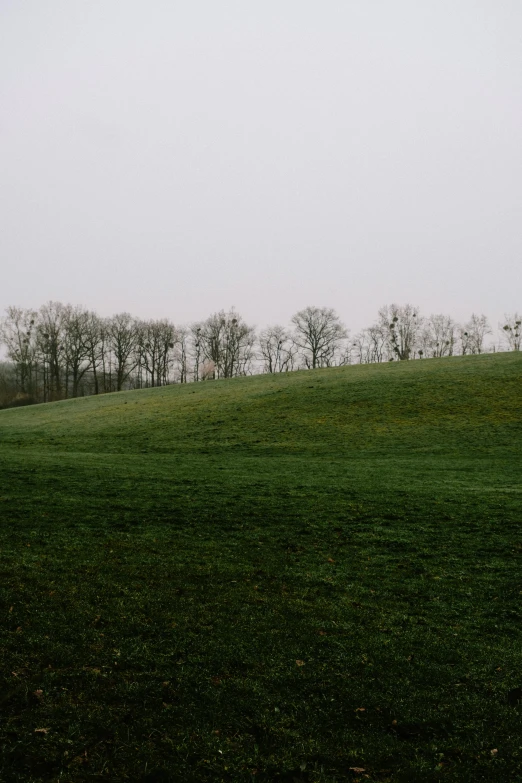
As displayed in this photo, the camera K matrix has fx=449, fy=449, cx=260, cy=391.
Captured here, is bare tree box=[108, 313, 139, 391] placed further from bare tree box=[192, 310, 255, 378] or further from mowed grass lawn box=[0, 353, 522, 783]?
mowed grass lawn box=[0, 353, 522, 783]

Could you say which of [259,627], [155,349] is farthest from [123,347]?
[259,627]

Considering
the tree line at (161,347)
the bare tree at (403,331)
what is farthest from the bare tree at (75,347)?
the bare tree at (403,331)

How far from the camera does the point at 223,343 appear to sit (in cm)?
8600

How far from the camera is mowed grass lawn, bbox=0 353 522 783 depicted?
12.5 feet

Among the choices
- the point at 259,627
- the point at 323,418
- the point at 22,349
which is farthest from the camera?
the point at 22,349

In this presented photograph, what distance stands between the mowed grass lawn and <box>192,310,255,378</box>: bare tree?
222ft

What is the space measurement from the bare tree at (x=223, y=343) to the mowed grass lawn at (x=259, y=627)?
2665 inches

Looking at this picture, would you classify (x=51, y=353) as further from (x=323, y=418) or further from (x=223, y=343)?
(x=323, y=418)

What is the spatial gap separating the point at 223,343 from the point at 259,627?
267 ft

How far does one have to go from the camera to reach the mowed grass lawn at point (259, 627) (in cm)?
380

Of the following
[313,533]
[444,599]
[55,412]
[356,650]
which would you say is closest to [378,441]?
[313,533]

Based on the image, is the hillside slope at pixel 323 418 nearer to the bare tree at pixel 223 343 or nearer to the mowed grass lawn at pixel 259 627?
the mowed grass lawn at pixel 259 627

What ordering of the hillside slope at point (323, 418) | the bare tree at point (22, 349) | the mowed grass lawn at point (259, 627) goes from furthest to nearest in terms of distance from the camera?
the bare tree at point (22, 349), the hillside slope at point (323, 418), the mowed grass lawn at point (259, 627)

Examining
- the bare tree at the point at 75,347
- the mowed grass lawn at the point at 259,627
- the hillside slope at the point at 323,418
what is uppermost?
the bare tree at the point at 75,347
